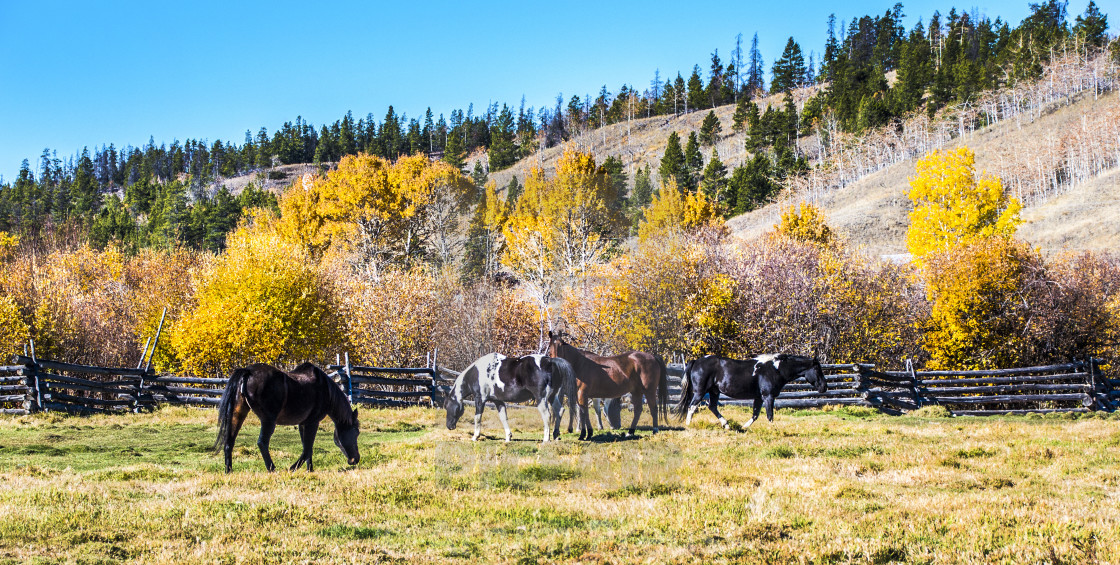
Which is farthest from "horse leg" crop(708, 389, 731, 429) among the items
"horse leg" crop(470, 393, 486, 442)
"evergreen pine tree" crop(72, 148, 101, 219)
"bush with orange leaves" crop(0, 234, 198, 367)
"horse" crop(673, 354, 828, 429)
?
"evergreen pine tree" crop(72, 148, 101, 219)

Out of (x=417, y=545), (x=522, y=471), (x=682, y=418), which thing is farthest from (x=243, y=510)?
(x=682, y=418)

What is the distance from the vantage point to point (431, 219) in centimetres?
4909

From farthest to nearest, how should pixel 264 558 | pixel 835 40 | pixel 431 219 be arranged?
pixel 835 40, pixel 431 219, pixel 264 558

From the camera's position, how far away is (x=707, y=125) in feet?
417

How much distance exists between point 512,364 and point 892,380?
47.4ft

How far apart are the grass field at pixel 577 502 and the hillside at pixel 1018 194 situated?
51378 mm

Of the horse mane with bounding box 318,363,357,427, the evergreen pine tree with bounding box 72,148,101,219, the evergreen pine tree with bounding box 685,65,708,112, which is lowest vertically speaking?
the horse mane with bounding box 318,363,357,427

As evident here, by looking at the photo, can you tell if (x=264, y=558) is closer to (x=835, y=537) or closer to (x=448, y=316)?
(x=835, y=537)

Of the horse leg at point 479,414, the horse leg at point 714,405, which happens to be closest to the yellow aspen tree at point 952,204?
the horse leg at point 714,405

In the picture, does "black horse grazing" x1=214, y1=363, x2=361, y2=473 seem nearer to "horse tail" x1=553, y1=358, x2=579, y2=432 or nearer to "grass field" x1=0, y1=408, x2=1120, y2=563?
"grass field" x1=0, y1=408, x2=1120, y2=563

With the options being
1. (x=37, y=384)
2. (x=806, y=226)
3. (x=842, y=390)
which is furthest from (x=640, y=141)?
(x=37, y=384)

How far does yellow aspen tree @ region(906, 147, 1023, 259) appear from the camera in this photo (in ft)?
126

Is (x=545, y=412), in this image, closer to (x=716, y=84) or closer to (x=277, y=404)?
(x=277, y=404)

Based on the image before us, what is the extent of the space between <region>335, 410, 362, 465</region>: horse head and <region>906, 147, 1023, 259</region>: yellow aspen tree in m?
33.7
